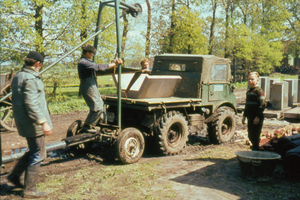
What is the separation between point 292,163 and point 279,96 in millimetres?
8389

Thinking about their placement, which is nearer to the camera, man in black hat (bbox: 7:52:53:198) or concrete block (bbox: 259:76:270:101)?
man in black hat (bbox: 7:52:53:198)

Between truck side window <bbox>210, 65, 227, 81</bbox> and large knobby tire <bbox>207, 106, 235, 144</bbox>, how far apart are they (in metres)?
0.85

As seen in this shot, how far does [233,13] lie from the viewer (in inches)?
1318

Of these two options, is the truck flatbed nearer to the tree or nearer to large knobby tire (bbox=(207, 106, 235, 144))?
large knobby tire (bbox=(207, 106, 235, 144))

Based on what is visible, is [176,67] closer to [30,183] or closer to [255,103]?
[255,103]

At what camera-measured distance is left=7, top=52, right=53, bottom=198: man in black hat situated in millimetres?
4270

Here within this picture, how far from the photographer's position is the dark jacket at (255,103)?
6.13 metres

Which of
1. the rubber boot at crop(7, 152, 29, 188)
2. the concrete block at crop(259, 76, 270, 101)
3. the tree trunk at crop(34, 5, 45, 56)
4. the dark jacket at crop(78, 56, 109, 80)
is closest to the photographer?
the rubber boot at crop(7, 152, 29, 188)

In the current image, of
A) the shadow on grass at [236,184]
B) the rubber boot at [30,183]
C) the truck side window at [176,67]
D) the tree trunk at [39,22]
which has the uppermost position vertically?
the tree trunk at [39,22]

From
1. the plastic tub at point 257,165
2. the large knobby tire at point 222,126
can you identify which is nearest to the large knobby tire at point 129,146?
the plastic tub at point 257,165

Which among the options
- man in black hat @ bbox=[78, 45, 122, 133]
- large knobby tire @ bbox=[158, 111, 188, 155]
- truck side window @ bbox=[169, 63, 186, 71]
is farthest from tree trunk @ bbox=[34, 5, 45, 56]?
large knobby tire @ bbox=[158, 111, 188, 155]

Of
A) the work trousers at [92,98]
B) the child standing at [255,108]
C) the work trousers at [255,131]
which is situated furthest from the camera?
the work trousers at [255,131]

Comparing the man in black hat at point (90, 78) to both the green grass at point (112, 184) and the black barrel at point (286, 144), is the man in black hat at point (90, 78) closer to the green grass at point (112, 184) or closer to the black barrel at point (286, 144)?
the green grass at point (112, 184)

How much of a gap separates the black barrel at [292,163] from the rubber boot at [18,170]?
453cm
